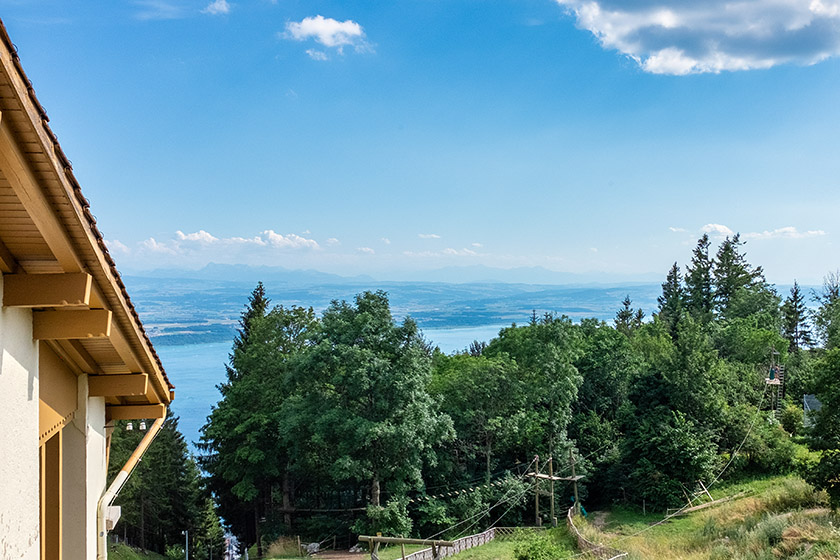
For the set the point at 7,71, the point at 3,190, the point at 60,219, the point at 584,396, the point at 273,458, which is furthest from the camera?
the point at 584,396

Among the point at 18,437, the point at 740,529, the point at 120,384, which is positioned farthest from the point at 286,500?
the point at 18,437

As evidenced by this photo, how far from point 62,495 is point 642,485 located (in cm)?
2773

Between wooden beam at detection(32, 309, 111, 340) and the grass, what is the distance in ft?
89.9

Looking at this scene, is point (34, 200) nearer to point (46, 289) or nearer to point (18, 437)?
Answer: point (46, 289)

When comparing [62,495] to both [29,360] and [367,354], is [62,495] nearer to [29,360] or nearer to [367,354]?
[29,360]

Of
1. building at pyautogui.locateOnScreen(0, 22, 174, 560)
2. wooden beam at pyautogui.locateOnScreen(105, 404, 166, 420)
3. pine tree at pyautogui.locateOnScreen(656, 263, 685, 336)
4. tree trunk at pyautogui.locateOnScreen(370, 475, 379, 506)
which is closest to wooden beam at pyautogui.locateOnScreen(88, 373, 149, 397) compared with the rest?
building at pyautogui.locateOnScreen(0, 22, 174, 560)

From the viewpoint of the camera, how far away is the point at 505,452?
30.0m

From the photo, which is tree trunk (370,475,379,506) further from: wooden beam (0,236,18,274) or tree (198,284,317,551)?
wooden beam (0,236,18,274)

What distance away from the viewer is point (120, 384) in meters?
5.10

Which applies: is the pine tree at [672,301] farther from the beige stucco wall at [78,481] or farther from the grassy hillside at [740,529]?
the beige stucco wall at [78,481]

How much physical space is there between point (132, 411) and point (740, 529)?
59.1 feet

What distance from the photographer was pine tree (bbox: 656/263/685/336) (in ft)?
171

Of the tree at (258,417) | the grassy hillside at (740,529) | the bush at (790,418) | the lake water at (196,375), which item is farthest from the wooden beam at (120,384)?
the lake water at (196,375)

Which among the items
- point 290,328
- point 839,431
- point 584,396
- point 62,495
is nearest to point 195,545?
point 290,328
